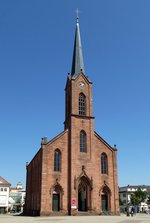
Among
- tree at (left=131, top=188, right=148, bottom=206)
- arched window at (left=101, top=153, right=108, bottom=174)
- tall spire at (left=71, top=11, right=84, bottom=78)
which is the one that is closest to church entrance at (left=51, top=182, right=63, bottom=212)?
arched window at (left=101, top=153, right=108, bottom=174)

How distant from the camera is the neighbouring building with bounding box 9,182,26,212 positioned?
90.3 m

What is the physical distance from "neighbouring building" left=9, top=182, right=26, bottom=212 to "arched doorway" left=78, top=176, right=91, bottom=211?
144ft

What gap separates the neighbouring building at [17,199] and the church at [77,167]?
45.1 metres

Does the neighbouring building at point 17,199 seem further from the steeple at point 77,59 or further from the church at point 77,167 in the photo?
the steeple at point 77,59

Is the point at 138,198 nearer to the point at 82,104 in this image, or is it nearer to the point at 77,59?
the point at 82,104

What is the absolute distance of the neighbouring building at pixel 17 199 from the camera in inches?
3554

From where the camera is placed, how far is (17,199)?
112062mm

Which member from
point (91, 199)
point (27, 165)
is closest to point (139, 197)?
point (27, 165)

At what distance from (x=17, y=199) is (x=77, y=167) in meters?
76.3

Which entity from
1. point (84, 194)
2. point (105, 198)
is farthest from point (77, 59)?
point (105, 198)

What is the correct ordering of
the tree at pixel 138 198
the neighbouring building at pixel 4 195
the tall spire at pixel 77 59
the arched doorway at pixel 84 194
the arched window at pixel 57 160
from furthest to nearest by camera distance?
the tree at pixel 138 198, the neighbouring building at pixel 4 195, the tall spire at pixel 77 59, the arched doorway at pixel 84 194, the arched window at pixel 57 160

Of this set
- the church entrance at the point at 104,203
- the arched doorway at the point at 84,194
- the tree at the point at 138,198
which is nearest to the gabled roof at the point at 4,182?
the tree at the point at 138,198

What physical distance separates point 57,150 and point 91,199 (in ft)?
32.8

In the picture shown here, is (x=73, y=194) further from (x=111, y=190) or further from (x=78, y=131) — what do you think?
(x=78, y=131)
